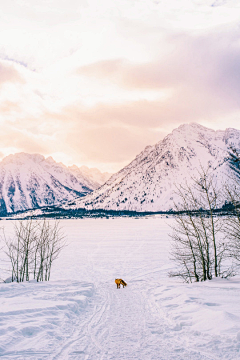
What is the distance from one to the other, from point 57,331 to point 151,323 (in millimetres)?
2936

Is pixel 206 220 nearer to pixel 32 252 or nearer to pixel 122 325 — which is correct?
pixel 122 325

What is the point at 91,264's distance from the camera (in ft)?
103

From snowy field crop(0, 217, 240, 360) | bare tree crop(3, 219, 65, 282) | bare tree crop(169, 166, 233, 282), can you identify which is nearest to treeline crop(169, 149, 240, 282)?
bare tree crop(169, 166, 233, 282)

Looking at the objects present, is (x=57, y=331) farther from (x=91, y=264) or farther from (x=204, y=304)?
(x=91, y=264)

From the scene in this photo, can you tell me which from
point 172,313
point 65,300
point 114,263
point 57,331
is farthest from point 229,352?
point 114,263

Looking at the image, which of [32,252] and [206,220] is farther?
[32,252]

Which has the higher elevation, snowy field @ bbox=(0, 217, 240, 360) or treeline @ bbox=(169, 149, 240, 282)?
treeline @ bbox=(169, 149, 240, 282)

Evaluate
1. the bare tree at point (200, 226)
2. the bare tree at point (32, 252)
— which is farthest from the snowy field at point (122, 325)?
the bare tree at point (32, 252)

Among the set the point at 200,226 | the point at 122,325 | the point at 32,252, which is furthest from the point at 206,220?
the point at 32,252

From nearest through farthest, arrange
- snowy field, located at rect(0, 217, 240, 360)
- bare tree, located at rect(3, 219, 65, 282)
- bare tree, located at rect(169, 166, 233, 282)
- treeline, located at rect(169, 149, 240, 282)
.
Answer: snowy field, located at rect(0, 217, 240, 360) → treeline, located at rect(169, 149, 240, 282) → bare tree, located at rect(169, 166, 233, 282) → bare tree, located at rect(3, 219, 65, 282)

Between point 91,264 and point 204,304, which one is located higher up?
point 204,304

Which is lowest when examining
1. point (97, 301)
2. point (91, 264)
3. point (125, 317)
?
point (91, 264)

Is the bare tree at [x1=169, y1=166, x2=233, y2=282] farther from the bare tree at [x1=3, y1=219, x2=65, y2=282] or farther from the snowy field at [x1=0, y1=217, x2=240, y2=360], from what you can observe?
the bare tree at [x1=3, y1=219, x2=65, y2=282]

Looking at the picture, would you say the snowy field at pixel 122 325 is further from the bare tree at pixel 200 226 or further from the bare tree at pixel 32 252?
the bare tree at pixel 32 252
